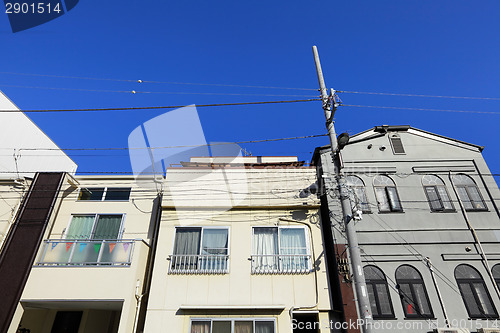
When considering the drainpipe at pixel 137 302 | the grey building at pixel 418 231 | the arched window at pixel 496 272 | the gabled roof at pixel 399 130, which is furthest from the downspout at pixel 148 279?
the arched window at pixel 496 272

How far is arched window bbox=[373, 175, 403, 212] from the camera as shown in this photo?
421 inches

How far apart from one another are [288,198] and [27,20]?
1098cm

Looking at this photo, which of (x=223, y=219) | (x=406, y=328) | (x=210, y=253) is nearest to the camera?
(x=406, y=328)

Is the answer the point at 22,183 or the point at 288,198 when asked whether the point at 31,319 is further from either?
the point at 288,198

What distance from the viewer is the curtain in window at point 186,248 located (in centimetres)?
978

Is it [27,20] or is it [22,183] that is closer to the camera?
[27,20]

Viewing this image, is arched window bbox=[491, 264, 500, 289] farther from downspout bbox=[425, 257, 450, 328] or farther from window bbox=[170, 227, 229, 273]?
window bbox=[170, 227, 229, 273]

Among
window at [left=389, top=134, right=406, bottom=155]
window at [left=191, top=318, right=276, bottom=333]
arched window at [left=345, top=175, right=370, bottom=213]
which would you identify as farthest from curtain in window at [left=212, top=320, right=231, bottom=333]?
window at [left=389, top=134, right=406, bottom=155]

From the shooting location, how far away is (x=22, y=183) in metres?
11.6

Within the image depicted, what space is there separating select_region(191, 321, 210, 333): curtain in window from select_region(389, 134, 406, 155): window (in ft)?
34.2

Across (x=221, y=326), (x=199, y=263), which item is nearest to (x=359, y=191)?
(x=199, y=263)

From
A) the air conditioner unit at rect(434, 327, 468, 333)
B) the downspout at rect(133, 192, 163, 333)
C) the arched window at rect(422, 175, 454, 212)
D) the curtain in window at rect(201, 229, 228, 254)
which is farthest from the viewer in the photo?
the arched window at rect(422, 175, 454, 212)

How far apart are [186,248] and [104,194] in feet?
16.7

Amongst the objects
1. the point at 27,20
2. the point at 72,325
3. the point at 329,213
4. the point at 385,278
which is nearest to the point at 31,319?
the point at 72,325
